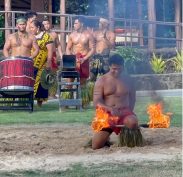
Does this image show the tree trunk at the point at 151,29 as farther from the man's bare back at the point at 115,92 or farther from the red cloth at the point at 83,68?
the man's bare back at the point at 115,92

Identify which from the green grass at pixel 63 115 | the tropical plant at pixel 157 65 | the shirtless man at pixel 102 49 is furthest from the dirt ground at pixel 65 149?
the tropical plant at pixel 157 65

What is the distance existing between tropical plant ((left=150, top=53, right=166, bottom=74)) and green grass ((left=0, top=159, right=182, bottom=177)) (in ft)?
42.3

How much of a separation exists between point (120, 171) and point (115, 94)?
2.16 meters

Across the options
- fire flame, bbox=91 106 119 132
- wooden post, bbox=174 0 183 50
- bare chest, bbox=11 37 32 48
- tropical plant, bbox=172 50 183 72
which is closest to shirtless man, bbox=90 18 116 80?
bare chest, bbox=11 37 32 48

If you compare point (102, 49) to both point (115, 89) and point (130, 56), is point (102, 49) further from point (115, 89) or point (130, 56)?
point (115, 89)

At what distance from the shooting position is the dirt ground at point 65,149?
8.60 metres

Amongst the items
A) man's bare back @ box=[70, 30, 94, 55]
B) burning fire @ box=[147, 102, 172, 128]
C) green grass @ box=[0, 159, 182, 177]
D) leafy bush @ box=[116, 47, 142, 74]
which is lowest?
green grass @ box=[0, 159, 182, 177]

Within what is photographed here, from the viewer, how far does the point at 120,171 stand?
7.88 metres

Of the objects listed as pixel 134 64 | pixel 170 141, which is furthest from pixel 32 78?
pixel 134 64

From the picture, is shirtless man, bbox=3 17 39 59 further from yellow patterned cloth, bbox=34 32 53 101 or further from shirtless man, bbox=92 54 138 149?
shirtless man, bbox=92 54 138 149

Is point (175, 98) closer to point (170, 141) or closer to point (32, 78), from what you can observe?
point (32, 78)

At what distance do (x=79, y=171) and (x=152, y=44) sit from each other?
14881 mm

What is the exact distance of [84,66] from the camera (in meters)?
15.8

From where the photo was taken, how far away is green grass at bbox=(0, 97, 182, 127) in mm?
12883
